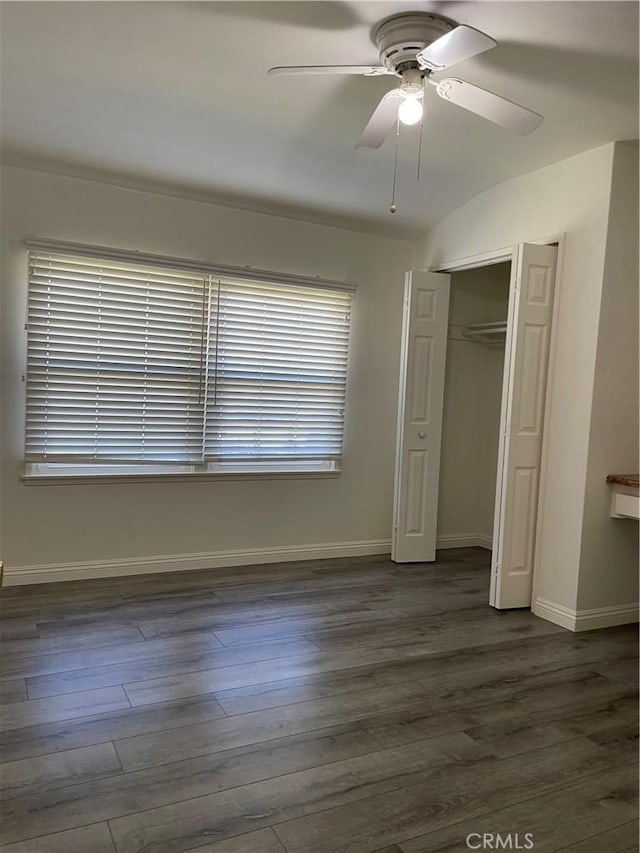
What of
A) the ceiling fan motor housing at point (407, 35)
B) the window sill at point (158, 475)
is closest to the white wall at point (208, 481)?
the window sill at point (158, 475)

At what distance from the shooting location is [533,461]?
12.7 feet

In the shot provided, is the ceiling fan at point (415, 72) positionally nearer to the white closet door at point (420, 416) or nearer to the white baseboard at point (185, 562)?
the white closet door at point (420, 416)

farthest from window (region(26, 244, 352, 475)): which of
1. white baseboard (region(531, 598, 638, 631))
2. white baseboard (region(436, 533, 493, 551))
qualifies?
white baseboard (region(531, 598, 638, 631))

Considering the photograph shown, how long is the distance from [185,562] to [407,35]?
3.39 meters

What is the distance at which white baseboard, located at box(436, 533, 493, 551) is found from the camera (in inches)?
211

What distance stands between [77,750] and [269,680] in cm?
87

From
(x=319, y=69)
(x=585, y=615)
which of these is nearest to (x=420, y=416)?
(x=585, y=615)

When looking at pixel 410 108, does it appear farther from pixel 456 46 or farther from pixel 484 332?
pixel 484 332

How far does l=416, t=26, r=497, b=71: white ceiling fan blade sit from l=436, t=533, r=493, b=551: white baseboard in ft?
13.1

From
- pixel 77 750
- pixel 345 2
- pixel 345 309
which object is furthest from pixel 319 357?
pixel 77 750

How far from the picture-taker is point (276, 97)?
298 centimetres

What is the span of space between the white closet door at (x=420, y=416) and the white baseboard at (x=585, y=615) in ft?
3.86

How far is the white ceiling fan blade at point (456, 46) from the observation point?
1897 mm

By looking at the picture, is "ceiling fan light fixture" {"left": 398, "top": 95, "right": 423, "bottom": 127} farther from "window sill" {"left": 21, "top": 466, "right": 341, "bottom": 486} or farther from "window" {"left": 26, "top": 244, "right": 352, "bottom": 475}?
"window sill" {"left": 21, "top": 466, "right": 341, "bottom": 486}
